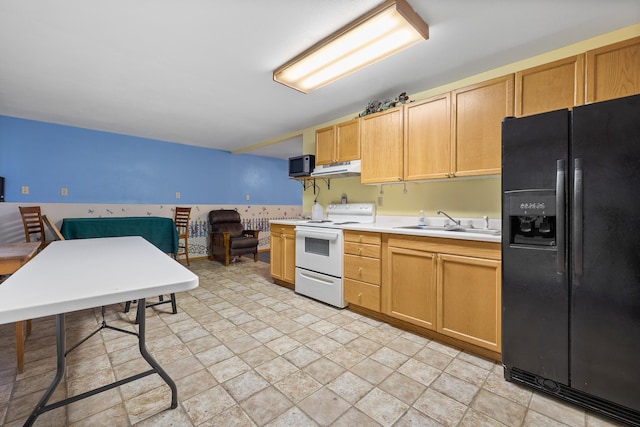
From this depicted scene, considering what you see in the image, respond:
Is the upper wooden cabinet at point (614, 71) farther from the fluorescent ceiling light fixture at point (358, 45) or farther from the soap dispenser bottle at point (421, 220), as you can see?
the soap dispenser bottle at point (421, 220)

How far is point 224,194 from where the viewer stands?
5.82 metres

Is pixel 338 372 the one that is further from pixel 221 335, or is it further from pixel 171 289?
pixel 171 289

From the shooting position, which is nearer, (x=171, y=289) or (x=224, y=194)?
(x=171, y=289)

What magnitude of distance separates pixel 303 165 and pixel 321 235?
1193 mm

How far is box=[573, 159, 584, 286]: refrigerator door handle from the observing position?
56.5 inches

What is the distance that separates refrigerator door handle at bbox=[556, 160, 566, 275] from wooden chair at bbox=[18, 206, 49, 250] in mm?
5312

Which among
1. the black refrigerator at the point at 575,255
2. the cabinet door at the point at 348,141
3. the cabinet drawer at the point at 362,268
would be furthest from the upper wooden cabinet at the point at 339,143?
the black refrigerator at the point at 575,255

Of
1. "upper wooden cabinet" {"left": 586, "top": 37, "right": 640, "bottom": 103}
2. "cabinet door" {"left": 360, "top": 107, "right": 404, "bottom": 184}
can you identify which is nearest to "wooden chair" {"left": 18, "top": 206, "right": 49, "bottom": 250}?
"cabinet door" {"left": 360, "top": 107, "right": 404, "bottom": 184}

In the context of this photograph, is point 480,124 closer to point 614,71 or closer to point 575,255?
point 614,71

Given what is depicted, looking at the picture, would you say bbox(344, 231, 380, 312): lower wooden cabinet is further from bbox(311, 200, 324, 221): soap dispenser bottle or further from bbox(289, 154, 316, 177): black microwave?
bbox(289, 154, 316, 177): black microwave

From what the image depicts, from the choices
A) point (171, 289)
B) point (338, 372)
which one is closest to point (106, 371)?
point (171, 289)

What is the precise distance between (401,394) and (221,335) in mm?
1475

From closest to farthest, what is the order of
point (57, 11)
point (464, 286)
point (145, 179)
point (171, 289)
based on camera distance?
point (171, 289) → point (57, 11) → point (464, 286) → point (145, 179)

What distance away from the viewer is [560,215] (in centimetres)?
148
